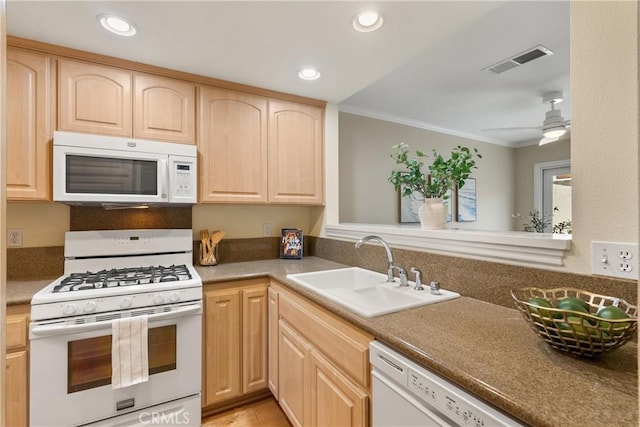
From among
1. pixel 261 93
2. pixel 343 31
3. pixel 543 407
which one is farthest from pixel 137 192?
pixel 543 407

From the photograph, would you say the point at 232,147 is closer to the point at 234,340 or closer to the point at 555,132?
the point at 234,340

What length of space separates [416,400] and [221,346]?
1351mm

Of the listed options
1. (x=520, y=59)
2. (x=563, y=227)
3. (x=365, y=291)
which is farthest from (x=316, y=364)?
(x=520, y=59)

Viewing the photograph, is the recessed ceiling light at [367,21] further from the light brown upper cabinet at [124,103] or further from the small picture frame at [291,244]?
the small picture frame at [291,244]

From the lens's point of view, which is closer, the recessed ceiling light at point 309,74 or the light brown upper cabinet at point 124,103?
the light brown upper cabinet at point 124,103

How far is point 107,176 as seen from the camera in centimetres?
174

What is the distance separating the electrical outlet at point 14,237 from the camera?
1.81 m

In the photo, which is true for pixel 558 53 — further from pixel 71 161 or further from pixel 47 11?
pixel 71 161

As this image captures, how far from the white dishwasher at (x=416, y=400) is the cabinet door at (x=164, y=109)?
1.78m

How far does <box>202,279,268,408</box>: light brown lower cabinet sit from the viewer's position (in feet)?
5.96

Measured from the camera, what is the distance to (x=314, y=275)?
1900 millimetres

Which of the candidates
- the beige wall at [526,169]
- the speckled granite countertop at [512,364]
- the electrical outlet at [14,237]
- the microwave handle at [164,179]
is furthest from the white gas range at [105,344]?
the beige wall at [526,169]

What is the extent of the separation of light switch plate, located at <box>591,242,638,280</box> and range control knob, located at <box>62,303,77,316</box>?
6.90 feet

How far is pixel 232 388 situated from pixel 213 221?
1.19 metres
